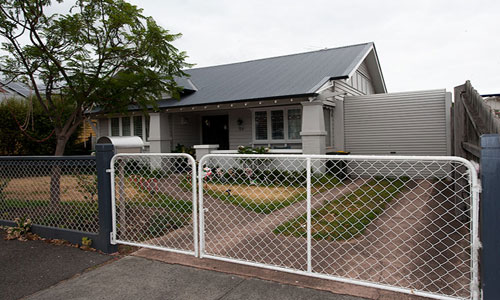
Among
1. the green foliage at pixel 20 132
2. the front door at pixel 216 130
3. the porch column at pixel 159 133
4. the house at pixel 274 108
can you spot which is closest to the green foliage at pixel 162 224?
the house at pixel 274 108

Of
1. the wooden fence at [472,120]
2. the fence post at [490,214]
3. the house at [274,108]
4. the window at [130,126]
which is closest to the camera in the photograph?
the fence post at [490,214]

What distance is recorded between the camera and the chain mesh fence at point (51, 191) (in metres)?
4.43

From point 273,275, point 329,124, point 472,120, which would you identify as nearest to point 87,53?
point 273,275

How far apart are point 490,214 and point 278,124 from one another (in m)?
9.57

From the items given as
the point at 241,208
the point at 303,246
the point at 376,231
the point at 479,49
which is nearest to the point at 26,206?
the point at 241,208

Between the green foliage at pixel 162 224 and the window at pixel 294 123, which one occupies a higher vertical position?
the window at pixel 294 123

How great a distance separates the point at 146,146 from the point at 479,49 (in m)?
14.6

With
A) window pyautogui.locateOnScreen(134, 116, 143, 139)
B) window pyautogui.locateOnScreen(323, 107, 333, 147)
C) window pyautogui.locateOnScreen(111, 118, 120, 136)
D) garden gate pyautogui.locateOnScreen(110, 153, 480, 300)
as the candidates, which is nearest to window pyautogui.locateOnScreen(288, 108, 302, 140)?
window pyautogui.locateOnScreen(323, 107, 333, 147)

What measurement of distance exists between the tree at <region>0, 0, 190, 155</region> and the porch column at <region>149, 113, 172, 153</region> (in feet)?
20.0

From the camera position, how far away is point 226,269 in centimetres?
343

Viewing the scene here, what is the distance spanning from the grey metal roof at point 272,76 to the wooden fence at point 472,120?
13.3 feet

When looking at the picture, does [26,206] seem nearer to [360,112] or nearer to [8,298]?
[8,298]

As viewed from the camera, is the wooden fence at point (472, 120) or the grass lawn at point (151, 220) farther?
the grass lawn at point (151, 220)

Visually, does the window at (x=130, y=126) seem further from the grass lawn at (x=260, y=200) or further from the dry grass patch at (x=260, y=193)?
the grass lawn at (x=260, y=200)
